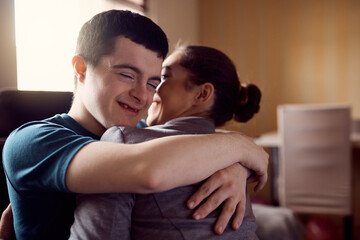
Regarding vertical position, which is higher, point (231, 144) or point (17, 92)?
point (17, 92)

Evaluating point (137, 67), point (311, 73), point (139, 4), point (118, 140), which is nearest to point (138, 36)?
point (137, 67)

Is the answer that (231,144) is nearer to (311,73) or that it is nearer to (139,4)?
(139,4)

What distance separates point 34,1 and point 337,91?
3.29 m

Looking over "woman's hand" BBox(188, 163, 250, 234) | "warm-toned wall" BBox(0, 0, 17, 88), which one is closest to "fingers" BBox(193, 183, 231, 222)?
"woman's hand" BBox(188, 163, 250, 234)

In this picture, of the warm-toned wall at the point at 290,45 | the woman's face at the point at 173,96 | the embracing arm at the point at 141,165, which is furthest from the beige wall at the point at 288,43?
the embracing arm at the point at 141,165

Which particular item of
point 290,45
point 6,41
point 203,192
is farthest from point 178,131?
point 290,45

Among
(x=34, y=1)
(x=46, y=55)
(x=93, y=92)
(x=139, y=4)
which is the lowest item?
(x=93, y=92)

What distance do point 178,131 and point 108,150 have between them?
7.1 inches

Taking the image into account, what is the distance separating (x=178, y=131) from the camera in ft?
2.30

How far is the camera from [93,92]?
0.77 m

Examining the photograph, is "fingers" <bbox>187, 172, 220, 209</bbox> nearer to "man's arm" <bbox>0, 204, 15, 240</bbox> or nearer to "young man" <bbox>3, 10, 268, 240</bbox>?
"young man" <bbox>3, 10, 268, 240</bbox>

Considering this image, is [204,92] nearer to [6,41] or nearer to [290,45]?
[6,41]

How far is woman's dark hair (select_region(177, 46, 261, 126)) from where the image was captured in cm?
92

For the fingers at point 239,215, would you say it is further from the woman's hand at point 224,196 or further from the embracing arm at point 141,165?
the embracing arm at point 141,165
